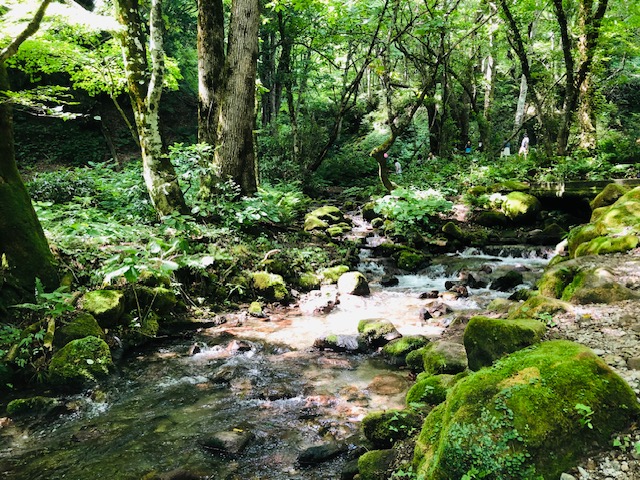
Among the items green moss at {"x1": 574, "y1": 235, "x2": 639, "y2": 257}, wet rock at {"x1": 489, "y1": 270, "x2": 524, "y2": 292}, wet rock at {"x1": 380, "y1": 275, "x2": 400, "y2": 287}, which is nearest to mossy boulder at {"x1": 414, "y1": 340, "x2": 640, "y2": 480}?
green moss at {"x1": 574, "y1": 235, "x2": 639, "y2": 257}

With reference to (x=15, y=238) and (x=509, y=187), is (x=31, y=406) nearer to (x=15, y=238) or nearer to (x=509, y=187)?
(x=15, y=238)

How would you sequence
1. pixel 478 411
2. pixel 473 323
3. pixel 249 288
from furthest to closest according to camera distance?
pixel 249 288
pixel 473 323
pixel 478 411

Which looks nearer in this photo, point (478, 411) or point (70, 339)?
point (478, 411)

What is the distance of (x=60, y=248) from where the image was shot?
641 centimetres

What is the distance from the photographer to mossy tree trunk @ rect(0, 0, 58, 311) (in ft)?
17.2

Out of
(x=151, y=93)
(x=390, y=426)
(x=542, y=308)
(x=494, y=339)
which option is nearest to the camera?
(x=390, y=426)

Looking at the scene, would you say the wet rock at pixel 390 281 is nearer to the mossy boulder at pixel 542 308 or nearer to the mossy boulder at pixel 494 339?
the mossy boulder at pixel 542 308

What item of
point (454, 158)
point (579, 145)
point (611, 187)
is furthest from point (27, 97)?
point (454, 158)

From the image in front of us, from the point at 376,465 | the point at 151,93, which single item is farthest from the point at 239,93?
the point at 376,465

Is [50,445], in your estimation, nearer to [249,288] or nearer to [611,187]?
[249,288]

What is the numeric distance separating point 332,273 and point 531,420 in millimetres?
7003

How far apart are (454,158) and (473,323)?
55.4 ft

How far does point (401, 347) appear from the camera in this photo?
18.9 ft

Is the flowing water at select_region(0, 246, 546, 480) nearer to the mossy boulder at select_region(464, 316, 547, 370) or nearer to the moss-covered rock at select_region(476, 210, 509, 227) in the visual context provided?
the mossy boulder at select_region(464, 316, 547, 370)
